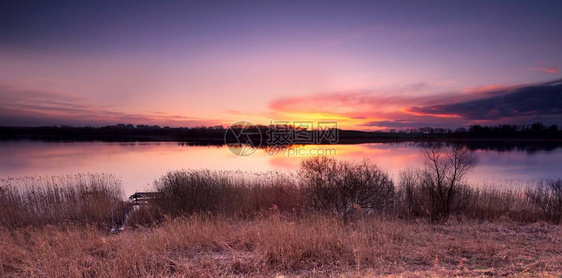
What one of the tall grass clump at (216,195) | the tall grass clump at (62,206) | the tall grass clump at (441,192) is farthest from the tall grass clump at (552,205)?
the tall grass clump at (62,206)

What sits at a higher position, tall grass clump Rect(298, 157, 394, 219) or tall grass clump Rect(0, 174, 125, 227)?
tall grass clump Rect(298, 157, 394, 219)

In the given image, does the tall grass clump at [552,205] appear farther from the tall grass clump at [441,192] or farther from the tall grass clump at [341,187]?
the tall grass clump at [341,187]

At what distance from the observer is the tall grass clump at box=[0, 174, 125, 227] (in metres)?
13.6

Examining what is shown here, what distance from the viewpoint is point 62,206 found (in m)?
14.9

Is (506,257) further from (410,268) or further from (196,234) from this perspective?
(196,234)

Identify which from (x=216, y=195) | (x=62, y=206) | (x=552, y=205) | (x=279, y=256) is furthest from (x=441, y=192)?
(x=62, y=206)

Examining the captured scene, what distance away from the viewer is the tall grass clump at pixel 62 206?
536 inches

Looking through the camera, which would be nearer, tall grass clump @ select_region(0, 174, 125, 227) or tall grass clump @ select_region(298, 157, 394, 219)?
tall grass clump @ select_region(298, 157, 394, 219)

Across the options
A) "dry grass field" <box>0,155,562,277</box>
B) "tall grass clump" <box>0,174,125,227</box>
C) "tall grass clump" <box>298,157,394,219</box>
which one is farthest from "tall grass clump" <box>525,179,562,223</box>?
"tall grass clump" <box>0,174,125,227</box>

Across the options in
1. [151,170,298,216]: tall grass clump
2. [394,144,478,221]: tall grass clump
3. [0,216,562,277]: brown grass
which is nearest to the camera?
[0,216,562,277]: brown grass

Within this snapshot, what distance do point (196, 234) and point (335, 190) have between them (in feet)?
23.6

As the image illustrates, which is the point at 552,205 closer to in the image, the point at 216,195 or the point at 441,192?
the point at 441,192

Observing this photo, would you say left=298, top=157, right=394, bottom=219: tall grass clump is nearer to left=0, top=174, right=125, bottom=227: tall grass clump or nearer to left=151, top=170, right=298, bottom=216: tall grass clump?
left=151, top=170, right=298, bottom=216: tall grass clump

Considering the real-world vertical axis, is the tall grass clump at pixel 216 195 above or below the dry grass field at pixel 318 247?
below
